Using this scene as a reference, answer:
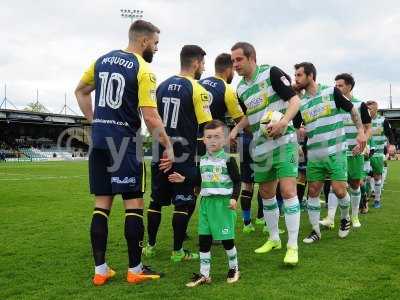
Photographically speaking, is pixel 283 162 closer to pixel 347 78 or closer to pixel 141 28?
pixel 141 28

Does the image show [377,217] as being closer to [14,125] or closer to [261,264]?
[261,264]

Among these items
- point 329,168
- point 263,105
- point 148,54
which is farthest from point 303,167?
point 148,54

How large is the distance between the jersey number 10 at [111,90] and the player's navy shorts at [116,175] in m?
0.50

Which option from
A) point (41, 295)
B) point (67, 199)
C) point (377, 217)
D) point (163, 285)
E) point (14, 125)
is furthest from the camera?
point (14, 125)

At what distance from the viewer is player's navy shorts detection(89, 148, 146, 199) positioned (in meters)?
4.67

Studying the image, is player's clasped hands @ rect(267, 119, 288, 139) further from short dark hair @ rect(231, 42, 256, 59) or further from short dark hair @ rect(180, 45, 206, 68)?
short dark hair @ rect(180, 45, 206, 68)

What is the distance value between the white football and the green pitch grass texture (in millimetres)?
1532

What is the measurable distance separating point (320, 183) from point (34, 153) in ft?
205

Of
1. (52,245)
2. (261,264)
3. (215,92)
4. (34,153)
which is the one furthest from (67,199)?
(34,153)

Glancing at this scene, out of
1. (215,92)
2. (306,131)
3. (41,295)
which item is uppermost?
(215,92)

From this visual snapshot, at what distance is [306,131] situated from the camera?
6.86 m

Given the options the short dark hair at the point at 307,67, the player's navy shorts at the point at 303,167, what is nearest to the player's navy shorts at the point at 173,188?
the short dark hair at the point at 307,67

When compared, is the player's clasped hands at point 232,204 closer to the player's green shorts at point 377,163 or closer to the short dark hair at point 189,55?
the short dark hair at point 189,55

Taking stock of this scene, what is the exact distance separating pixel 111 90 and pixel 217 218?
1.68m
